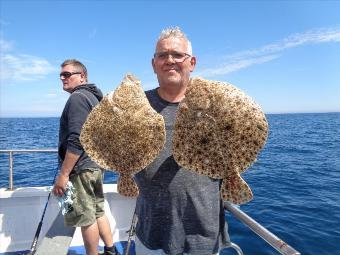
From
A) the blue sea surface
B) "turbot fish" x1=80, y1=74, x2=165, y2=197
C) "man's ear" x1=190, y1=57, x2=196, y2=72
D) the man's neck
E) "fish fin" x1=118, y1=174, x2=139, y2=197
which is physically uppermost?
"man's ear" x1=190, y1=57, x2=196, y2=72

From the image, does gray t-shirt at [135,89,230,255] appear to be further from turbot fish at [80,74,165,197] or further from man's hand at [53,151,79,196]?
man's hand at [53,151,79,196]

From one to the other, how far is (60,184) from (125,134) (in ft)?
7.38

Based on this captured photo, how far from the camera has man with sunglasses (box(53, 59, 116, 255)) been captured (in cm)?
418

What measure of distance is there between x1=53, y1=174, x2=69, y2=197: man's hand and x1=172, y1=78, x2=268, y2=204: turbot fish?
7.83 feet

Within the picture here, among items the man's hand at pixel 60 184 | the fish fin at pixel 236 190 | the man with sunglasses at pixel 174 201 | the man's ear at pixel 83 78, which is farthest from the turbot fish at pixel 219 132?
the man's ear at pixel 83 78

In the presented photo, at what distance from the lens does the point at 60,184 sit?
431cm

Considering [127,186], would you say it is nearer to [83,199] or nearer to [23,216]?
[83,199]

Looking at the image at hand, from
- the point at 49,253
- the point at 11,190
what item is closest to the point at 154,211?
the point at 49,253

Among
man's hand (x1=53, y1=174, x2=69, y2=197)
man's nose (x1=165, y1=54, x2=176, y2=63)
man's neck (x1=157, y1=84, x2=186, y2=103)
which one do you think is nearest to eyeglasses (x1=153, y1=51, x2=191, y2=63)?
man's nose (x1=165, y1=54, x2=176, y2=63)

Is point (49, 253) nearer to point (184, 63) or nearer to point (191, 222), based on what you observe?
point (191, 222)

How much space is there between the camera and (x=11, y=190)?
608cm

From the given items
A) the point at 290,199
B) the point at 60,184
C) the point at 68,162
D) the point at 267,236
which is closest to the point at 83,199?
the point at 60,184

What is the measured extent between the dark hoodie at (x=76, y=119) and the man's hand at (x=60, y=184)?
25cm

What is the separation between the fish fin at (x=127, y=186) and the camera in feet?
8.55
